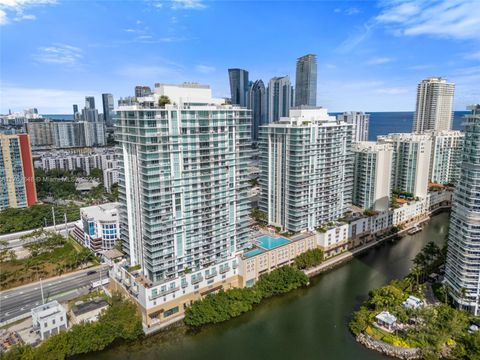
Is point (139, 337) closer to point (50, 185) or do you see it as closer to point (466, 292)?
point (466, 292)

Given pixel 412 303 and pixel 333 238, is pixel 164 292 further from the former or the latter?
pixel 333 238

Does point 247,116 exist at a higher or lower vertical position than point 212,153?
higher

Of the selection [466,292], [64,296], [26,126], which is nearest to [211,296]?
[64,296]

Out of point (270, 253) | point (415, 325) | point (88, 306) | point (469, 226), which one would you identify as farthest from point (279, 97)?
point (88, 306)

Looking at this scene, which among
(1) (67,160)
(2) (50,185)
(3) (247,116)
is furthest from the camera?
(1) (67,160)

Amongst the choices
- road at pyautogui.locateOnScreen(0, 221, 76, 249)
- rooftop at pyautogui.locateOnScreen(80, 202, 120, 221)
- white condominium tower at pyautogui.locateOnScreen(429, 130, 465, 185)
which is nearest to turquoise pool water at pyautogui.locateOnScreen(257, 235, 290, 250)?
rooftop at pyautogui.locateOnScreen(80, 202, 120, 221)

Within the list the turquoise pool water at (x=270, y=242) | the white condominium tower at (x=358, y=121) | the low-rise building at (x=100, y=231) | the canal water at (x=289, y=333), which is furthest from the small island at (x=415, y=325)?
the white condominium tower at (x=358, y=121)

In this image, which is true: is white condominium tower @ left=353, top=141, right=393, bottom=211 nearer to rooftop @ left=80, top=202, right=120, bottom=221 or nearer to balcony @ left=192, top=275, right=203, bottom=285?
balcony @ left=192, top=275, right=203, bottom=285
